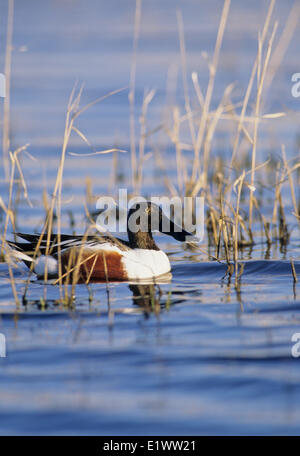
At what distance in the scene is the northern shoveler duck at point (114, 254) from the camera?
6910mm

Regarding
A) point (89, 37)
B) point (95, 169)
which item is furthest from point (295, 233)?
point (89, 37)

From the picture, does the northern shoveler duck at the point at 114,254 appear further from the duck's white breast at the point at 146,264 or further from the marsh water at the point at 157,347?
the marsh water at the point at 157,347

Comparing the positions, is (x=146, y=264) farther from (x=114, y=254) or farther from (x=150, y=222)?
(x=150, y=222)

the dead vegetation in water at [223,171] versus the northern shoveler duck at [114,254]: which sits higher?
the dead vegetation in water at [223,171]

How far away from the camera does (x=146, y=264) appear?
273 inches

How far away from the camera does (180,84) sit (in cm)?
1453

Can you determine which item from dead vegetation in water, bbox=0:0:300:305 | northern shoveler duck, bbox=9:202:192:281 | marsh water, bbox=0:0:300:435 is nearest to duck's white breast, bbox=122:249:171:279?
northern shoveler duck, bbox=9:202:192:281

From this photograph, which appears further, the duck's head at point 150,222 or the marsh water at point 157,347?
the duck's head at point 150,222

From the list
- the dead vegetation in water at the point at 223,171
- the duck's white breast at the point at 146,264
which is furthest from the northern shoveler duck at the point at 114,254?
the dead vegetation in water at the point at 223,171

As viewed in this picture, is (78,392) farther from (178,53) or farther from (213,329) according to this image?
(178,53)

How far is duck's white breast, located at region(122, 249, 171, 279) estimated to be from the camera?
6914mm

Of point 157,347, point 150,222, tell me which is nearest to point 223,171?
point 150,222

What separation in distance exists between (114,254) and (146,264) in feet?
1.01

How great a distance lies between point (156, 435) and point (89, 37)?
16.7 metres
